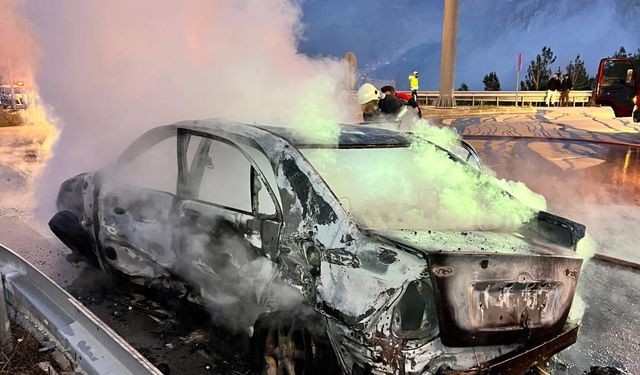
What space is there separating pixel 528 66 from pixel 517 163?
4310 centimetres

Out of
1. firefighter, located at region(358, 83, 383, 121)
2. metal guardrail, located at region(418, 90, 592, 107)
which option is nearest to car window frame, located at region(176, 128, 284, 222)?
firefighter, located at region(358, 83, 383, 121)

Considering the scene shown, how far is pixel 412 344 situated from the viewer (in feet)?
7.34

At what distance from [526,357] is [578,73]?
4872cm

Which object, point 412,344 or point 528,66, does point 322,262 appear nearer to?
point 412,344

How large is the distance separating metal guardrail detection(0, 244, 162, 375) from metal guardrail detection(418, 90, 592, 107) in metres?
24.0

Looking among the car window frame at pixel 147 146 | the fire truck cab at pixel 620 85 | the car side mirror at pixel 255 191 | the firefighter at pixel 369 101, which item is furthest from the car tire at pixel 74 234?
the fire truck cab at pixel 620 85

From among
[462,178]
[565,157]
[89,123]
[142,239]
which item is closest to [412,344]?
[462,178]

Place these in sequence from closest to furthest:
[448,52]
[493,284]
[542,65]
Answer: [493,284], [448,52], [542,65]

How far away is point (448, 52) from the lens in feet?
74.2

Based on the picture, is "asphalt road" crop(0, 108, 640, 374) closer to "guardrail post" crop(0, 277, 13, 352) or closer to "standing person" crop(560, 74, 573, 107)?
"guardrail post" crop(0, 277, 13, 352)

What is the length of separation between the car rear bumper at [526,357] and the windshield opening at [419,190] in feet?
2.45

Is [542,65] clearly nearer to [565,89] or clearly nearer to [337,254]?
[565,89]

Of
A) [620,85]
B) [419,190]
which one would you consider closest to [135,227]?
[419,190]

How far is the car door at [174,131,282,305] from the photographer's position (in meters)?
2.83
